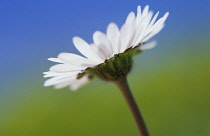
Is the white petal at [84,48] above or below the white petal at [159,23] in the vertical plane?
above

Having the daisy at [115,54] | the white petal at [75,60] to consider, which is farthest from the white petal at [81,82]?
the white petal at [75,60]

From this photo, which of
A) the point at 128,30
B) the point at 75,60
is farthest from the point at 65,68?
the point at 128,30

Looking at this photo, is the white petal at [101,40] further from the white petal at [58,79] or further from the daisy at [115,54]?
the white petal at [58,79]

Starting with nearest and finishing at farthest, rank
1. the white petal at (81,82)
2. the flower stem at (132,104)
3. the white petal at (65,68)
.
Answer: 1. the flower stem at (132,104)
2. the white petal at (65,68)
3. the white petal at (81,82)

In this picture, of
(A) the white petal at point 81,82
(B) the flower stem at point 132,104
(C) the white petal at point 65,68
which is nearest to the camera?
(B) the flower stem at point 132,104

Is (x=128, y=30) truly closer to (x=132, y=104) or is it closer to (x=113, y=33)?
(x=113, y=33)

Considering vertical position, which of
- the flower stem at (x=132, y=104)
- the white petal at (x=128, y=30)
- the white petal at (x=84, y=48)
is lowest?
the flower stem at (x=132, y=104)

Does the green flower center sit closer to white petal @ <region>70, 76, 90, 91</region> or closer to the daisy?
the daisy
